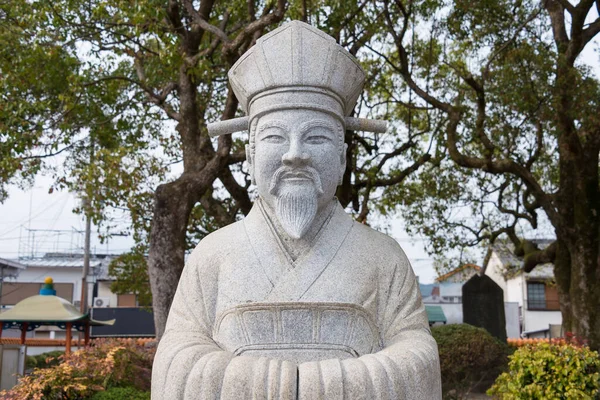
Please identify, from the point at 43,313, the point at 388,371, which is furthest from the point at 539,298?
the point at 388,371

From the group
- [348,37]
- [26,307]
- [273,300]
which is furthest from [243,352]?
[26,307]

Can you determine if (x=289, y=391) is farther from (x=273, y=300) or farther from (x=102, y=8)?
(x=102, y=8)

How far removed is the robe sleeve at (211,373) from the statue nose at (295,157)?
3.13ft

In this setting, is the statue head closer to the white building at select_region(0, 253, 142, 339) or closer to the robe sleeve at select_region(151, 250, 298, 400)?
the robe sleeve at select_region(151, 250, 298, 400)

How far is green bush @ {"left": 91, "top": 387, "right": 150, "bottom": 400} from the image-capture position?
7.84 meters

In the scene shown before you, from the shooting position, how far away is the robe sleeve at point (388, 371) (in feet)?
8.71

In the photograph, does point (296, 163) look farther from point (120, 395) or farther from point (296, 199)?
point (120, 395)

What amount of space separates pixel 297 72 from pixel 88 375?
6455 mm

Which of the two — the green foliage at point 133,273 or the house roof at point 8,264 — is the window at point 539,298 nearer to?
the green foliage at point 133,273

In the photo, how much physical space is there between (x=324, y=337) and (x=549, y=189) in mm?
11622

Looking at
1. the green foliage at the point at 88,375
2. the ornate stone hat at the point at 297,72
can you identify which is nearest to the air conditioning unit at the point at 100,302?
the green foliage at the point at 88,375

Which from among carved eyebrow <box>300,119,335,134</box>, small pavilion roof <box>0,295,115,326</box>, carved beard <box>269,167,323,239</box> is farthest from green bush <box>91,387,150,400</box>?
carved eyebrow <box>300,119,335,134</box>

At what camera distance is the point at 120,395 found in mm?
7918

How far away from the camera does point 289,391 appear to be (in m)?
2.64
